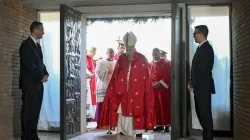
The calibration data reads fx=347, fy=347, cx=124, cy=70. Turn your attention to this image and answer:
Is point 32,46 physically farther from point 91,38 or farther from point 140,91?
point 91,38

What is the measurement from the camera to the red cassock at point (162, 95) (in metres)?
6.99

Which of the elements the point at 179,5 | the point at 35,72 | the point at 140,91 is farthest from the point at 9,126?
the point at 179,5

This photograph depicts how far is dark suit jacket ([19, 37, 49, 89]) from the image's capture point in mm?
4859

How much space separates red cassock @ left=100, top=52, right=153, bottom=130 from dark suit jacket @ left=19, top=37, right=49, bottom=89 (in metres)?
1.60

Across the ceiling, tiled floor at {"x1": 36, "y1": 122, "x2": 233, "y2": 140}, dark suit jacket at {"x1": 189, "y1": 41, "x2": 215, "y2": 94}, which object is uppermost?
the ceiling

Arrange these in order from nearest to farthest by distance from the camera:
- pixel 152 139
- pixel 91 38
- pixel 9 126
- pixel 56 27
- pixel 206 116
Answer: pixel 206 116, pixel 9 126, pixel 152 139, pixel 56 27, pixel 91 38

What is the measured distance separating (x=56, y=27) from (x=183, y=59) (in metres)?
2.47

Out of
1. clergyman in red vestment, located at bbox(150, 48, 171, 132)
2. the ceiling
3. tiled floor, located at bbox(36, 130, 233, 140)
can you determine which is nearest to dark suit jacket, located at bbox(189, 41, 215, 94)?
the ceiling

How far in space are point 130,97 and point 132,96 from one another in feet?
0.13

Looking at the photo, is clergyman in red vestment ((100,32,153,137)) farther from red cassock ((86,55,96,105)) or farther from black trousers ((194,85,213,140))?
red cassock ((86,55,96,105))

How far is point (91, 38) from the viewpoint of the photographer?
9.50 meters

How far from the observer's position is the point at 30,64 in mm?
4848

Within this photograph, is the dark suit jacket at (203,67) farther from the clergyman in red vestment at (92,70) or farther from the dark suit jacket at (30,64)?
the clergyman in red vestment at (92,70)

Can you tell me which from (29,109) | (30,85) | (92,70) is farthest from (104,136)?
(92,70)
